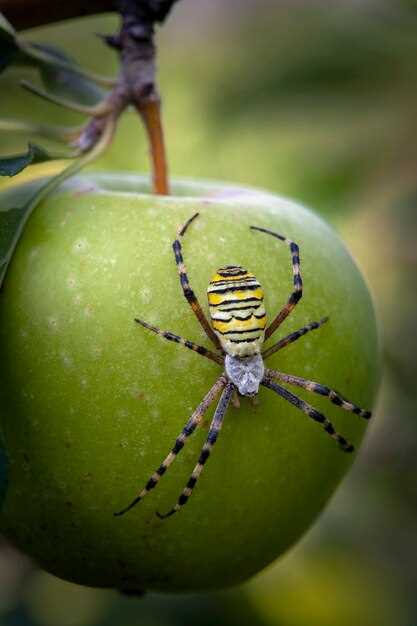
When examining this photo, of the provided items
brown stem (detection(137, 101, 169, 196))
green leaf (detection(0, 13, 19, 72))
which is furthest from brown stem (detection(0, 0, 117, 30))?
brown stem (detection(137, 101, 169, 196))

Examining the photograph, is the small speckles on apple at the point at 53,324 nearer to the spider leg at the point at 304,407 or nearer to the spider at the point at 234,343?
the spider at the point at 234,343

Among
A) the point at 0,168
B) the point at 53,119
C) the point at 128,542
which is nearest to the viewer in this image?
the point at 0,168

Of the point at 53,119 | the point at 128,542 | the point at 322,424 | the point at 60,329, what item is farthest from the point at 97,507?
the point at 53,119

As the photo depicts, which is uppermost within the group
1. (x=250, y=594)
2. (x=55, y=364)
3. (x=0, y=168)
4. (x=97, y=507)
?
(x=0, y=168)

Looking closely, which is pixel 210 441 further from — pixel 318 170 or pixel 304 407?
pixel 318 170

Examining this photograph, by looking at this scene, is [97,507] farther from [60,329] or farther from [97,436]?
Answer: [60,329]

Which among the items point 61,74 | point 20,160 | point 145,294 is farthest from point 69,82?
point 145,294

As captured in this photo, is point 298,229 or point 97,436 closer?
point 97,436
